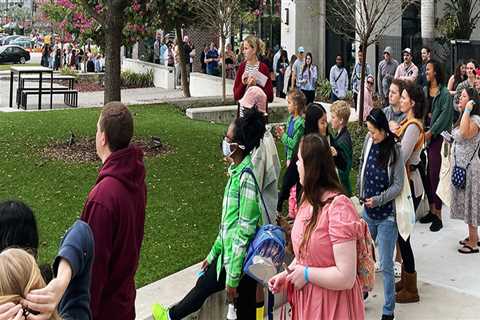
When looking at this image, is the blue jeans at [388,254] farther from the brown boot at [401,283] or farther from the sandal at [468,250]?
the sandal at [468,250]

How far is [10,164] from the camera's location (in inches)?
404

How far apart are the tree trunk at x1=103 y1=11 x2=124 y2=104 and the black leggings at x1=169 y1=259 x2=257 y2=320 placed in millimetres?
7490

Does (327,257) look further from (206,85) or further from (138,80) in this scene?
(138,80)

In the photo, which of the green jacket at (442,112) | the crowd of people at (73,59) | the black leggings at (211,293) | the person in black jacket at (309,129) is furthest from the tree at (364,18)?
the crowd of people at (73,59)

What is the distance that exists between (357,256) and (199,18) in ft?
58.8

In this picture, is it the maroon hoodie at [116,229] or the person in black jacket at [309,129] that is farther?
the person in black jacket at [309,129]

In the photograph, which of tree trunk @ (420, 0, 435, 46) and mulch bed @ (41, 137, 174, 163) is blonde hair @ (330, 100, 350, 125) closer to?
mulch bed @ (41, 137, 174, 163)

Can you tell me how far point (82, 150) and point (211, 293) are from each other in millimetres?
6708

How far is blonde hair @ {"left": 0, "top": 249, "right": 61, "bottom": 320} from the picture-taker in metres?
2.29

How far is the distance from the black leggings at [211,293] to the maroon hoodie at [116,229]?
1202mm

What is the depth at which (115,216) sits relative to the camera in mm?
3547

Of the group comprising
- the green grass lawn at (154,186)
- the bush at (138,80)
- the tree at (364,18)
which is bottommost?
the green grass lawn at (154,186)

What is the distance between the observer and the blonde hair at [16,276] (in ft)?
7.52

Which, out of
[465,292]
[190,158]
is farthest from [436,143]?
[190,158]
